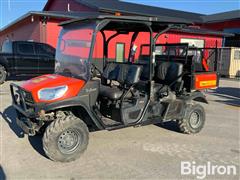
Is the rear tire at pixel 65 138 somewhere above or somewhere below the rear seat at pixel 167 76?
below

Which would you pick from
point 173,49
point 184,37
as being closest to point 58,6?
point 184,37

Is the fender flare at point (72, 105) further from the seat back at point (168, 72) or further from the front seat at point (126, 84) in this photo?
the seat back at point (168, 72)

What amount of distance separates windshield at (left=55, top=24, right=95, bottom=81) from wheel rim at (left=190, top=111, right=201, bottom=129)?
248 centimetres

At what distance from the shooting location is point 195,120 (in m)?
5.63

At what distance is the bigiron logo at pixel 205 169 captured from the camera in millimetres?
3850

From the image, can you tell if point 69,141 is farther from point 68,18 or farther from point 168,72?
point 68,18

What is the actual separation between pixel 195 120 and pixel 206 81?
2.71ft

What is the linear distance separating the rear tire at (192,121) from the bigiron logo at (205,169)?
4.39 feet

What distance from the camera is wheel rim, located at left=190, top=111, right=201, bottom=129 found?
5.55 meters

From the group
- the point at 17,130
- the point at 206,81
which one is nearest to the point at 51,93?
the point at 17,130

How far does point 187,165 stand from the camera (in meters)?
4.06

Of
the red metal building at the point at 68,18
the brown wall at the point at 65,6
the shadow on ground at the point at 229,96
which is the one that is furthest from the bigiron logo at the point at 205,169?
the brown wall at the point at 65,6

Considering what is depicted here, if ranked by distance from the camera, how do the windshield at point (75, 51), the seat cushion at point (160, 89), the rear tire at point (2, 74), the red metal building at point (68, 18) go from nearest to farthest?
the windshield at point (75, 51)
the seat cushion at point (160, 89)
the rear tire at point (2, 74)
the red metal building at point (68, 18)

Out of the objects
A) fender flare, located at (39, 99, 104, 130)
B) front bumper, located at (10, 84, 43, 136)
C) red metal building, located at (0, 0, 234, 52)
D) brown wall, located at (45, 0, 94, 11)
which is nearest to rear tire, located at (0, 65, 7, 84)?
red metal building, located at (0, 0, 234, 52)
